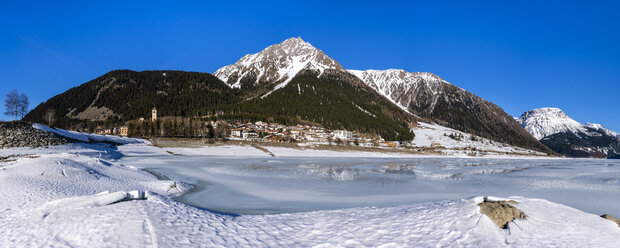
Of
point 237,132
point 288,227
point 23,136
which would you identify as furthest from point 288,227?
point 237,132

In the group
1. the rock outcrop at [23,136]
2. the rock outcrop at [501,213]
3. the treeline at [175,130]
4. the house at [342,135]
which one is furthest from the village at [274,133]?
the rock outcrop at [501,213]

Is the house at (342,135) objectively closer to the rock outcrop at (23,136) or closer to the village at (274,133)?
the village at (274,133)

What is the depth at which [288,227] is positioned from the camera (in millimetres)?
9328

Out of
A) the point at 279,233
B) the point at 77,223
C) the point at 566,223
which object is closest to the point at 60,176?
the point at 77,223

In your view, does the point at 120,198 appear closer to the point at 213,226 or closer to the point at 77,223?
the point at 77,223

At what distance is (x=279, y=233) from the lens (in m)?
8.73

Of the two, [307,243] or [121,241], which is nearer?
[121,241]

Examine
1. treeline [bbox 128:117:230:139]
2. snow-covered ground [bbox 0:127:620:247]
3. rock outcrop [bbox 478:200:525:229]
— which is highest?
treeline [bbox 128:117:230:139]

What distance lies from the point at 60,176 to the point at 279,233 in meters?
15.4

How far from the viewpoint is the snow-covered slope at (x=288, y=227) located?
721 cm

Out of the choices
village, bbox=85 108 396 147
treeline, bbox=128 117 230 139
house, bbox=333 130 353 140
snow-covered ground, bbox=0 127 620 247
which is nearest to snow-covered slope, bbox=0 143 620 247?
snow-covered ground, bbox=0 127 620 247

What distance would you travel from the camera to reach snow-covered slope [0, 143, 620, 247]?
7215 mm

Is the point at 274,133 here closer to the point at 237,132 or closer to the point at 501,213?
the point at 237,132

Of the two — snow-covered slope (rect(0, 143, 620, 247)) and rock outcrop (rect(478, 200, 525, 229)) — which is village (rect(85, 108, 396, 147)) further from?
rock outcrop (rect(478, 200, 525, 229))
